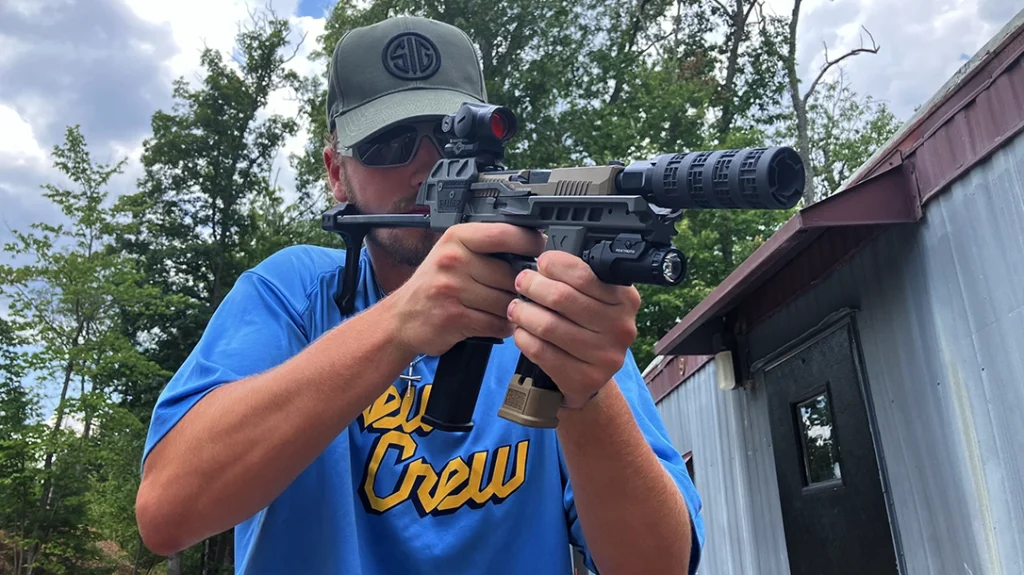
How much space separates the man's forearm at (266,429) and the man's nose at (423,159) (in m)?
0.78

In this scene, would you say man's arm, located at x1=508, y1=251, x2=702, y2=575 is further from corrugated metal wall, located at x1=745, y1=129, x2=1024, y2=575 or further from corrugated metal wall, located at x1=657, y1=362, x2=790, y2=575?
corrugated metal wall, located at x1=657, y1=362, x2=790, y2=575

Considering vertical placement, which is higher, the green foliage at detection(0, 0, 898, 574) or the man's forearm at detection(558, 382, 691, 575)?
the green foliage at detection(0, 0, 898, 574)

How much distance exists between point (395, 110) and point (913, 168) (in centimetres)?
374

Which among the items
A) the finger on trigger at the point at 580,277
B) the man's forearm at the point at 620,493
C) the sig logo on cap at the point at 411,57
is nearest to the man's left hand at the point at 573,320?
the finger on trigger at the point at 580,277

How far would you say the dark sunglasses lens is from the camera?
2492mm

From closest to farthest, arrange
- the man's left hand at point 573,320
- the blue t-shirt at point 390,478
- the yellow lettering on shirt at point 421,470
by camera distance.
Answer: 1. the man's left hand at point 573,320
2. the blue t-shirt at point 390,478
3. the yellow lettering on shirt at point 421,470

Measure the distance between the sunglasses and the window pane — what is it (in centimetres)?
463

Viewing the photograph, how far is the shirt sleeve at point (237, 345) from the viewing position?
1923 millimetres

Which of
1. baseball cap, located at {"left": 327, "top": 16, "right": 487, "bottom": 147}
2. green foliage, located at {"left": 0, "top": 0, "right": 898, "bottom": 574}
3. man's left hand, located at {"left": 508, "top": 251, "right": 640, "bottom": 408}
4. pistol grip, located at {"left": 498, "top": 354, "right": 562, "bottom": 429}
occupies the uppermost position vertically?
green foliage, located at {"left": 0, "top": 0, "right": 898, "bottom": 574}

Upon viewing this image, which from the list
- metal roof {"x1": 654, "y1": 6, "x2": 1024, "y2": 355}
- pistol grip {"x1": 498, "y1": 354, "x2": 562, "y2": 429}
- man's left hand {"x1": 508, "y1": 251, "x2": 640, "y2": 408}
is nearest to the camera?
man's left hand {"x1": 508, "y1": 251, "x2": 640, "y2": 408}

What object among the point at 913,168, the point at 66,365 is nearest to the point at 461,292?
the point at 913,168

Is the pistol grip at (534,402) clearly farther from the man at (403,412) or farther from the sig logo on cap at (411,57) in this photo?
the sig logo on cap at (411,57)

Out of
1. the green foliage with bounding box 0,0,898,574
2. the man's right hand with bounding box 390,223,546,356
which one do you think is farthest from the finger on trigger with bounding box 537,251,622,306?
the green foliage with bounding box 0,0,898,574

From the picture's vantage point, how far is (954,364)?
4348 millimetres
